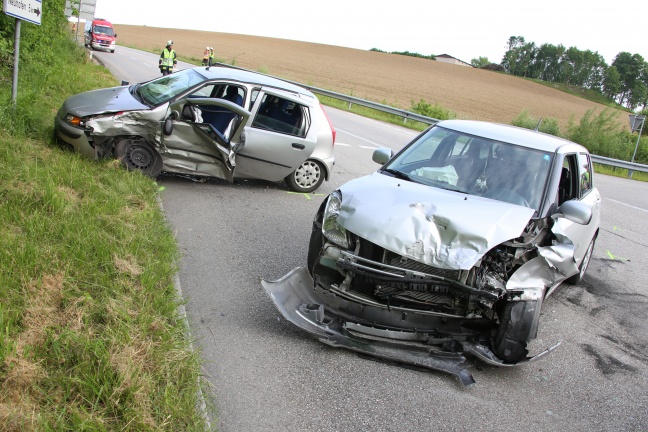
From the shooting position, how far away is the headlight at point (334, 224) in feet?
15.9

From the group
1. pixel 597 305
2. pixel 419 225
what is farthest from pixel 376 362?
pixel 597 305

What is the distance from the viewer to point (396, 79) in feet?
214

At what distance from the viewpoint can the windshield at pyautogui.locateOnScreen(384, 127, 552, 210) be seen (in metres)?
5.48

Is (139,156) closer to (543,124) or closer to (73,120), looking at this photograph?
(73,120)

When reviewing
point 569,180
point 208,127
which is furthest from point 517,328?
point 208,127

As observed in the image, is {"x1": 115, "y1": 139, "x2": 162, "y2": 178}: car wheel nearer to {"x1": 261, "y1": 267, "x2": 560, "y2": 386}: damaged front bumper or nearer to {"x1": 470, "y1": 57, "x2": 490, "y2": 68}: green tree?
{"x1": 261, "y1": 267, "x2": 560, "y2": 386}: damaged front bumper

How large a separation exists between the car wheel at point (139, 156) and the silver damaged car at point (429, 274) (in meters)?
3.79

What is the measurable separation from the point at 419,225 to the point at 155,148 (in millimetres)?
4762

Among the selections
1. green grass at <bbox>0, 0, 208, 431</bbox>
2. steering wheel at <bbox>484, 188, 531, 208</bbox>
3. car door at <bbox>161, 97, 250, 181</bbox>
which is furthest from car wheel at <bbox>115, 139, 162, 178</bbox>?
steering wheel at <bbox>484, 188, 531, 208</bbox>

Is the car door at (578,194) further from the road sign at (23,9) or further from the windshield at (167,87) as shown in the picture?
the road sign at (23,9)

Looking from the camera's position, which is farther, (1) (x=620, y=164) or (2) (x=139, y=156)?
(1) (x=620, y=164)

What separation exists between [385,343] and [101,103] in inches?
217

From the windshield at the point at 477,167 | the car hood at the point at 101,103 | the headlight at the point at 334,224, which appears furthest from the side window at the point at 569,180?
the car hood at the point at 101,103

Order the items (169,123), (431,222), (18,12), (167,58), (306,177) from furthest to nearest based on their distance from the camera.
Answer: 1. (167,58)
2. (306,177)
3. (18,12)
4. (169,123)
5. (431,222)
